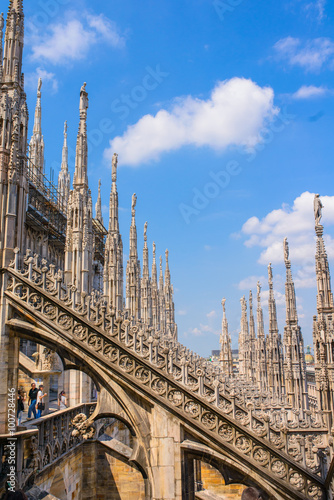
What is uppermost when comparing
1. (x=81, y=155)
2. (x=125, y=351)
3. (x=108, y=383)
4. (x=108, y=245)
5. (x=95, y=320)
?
(x=81, y=155)

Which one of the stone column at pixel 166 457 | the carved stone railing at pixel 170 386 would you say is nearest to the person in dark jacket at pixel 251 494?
the carved stone railing at pixel 170 386

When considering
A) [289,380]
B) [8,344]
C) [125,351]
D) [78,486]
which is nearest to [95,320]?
[125,351]

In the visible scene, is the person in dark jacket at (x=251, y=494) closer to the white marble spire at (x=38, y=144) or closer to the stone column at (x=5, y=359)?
the stone column at (x=5, y=359)

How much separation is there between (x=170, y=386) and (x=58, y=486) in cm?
527

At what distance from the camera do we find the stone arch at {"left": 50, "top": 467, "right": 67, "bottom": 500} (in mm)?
11891

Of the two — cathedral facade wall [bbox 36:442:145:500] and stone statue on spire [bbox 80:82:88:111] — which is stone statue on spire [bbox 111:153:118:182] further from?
cathedral facade wall [bbox 36:442:145:500]

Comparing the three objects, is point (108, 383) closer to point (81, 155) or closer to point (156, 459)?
point (156, 459)

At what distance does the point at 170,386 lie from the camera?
32.1 ft

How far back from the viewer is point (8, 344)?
1023 centimetres

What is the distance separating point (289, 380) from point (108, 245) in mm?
13490

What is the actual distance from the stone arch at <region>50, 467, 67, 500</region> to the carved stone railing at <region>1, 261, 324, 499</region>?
447 cm

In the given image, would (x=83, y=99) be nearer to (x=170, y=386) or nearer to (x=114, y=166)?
(x=114, y=166)

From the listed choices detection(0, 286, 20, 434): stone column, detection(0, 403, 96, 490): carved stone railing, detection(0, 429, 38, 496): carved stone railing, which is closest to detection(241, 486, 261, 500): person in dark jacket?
detection(0, 403, 96, 490): carved stone railing

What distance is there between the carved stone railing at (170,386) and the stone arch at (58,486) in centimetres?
447
